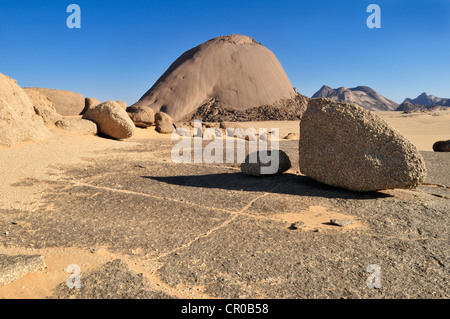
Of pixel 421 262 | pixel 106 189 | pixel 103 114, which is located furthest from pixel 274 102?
pixel 421 262

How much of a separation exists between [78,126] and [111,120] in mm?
993

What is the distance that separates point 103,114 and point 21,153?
370cm

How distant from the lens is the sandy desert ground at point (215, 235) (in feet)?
8.00

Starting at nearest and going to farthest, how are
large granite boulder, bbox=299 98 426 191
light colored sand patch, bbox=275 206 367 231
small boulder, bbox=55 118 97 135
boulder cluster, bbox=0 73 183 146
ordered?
light colored sand patch, bbox=275 206 367 231 < large granite boulder, bbox=299 98 426 191 < boulder cluster, bbox=0 73 183 146 < small boulder, bbox=55 118 97 135

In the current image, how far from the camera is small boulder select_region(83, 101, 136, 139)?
397 inches

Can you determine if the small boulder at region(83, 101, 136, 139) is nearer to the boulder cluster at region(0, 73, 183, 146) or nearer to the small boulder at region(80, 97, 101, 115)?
the boulder cluster at region(0, 73, 183, 146)

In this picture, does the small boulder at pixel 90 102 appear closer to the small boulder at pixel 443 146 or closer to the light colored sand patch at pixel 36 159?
the light colored sand patch at pixel 36 159

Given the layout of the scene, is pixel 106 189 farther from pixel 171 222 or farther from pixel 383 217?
pixel 383 217

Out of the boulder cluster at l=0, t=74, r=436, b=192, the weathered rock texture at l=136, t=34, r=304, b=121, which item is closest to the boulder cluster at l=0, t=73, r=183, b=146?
the boulder cluster at l=0, t=74, r=436, b=192

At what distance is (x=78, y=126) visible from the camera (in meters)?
9.65

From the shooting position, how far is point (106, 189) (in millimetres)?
5012

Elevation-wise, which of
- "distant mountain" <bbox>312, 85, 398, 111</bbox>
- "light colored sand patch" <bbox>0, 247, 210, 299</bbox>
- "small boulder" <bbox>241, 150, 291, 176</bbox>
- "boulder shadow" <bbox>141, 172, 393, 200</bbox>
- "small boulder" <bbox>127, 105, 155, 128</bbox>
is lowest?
"light colored sand patch" <bbox>0, 247, 210, 299</bbox>

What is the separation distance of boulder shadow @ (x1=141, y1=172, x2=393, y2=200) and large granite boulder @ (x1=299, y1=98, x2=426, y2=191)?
0.15 m

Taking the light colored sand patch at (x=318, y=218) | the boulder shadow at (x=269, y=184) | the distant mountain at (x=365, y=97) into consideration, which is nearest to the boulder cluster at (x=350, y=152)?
the boulder shadow at (x=269, y=184)
